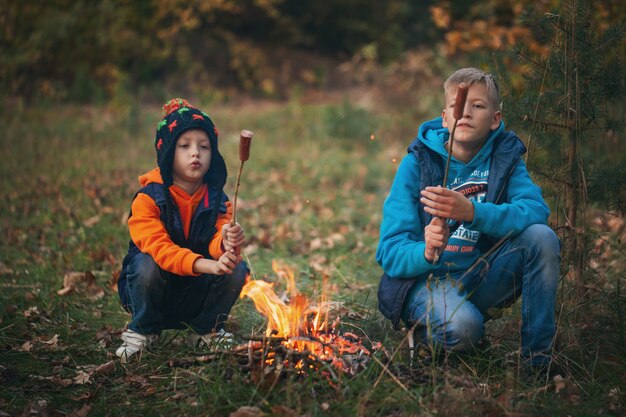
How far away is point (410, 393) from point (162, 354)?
146cm

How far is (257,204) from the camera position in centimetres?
796

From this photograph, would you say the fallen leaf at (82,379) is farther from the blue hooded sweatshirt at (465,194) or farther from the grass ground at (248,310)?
the blue hooded sweatshirt at (465,194)

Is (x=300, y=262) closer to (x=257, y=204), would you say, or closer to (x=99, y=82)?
(x=257, y=204)

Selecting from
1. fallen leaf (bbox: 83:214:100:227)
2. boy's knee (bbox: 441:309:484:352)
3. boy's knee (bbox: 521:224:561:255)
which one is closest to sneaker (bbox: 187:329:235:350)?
boy's knee (bbox: 441:309:484:352)

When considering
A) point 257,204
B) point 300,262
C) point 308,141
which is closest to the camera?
point 300,262

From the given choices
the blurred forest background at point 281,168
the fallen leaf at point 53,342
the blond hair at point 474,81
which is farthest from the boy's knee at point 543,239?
the fallen leaf at point 53,342

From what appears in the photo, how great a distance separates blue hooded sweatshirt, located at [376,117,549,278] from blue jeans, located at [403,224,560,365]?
3.7 inches

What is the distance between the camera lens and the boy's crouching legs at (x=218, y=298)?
12.2 ft

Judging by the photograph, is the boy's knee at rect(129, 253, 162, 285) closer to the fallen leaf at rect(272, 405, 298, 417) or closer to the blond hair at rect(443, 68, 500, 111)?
the fallen leaf at rect(272, 405, 298, 417)

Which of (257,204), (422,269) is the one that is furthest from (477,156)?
(257,204)

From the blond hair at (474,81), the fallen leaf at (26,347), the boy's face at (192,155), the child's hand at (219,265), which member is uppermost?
the blond hair at (474,81)

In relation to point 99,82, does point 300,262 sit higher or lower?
lower

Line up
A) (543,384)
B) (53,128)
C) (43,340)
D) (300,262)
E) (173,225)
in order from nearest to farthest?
(543,384) → (173,225) → (43,340) → (300,262) → (53,128)

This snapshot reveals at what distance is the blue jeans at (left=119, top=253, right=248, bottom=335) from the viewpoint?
3.59m
